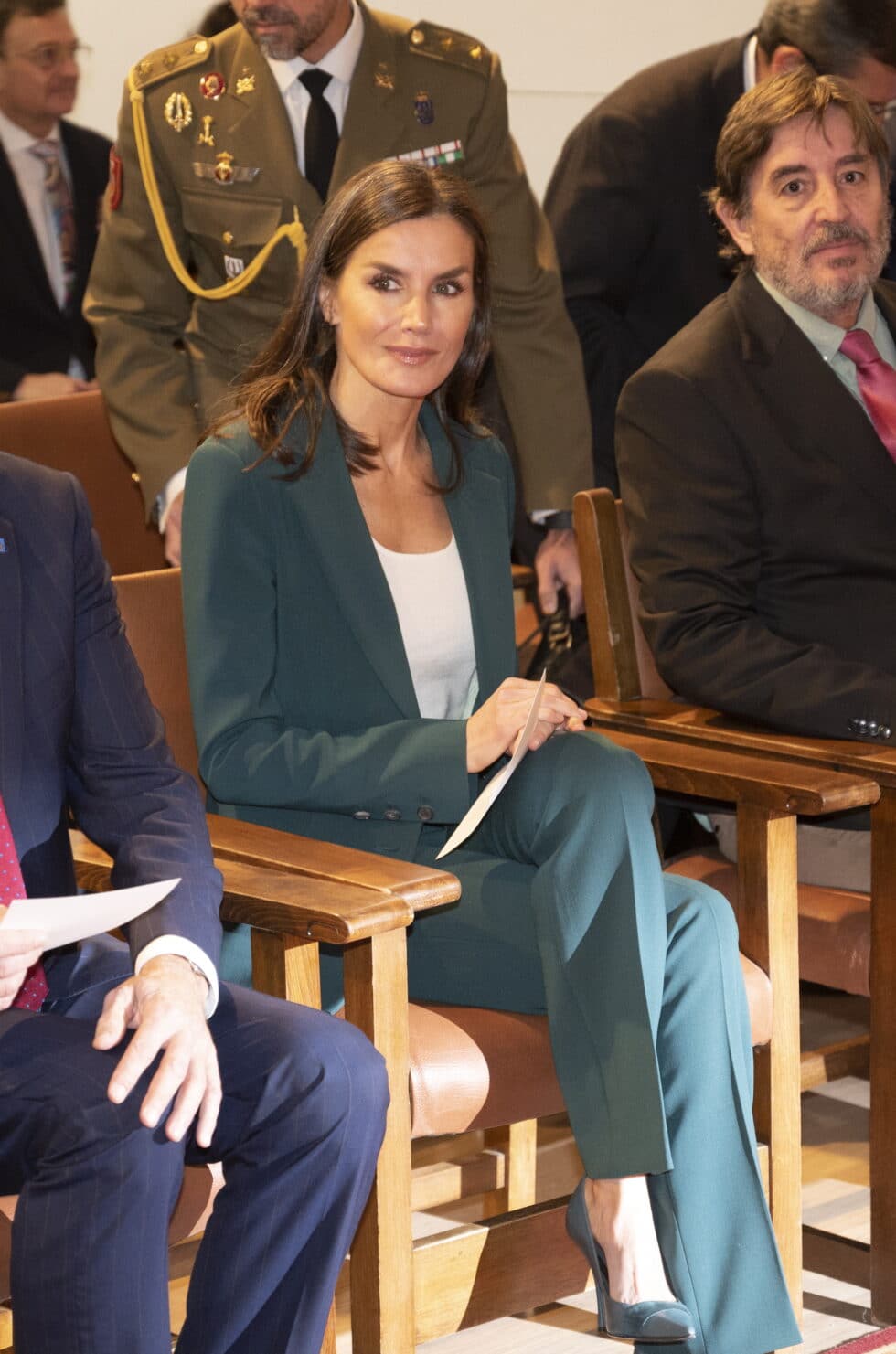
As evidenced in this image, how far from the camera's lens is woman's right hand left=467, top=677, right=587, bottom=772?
7.29ft

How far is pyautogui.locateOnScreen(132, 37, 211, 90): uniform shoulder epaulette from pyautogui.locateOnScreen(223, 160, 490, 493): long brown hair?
77 cm

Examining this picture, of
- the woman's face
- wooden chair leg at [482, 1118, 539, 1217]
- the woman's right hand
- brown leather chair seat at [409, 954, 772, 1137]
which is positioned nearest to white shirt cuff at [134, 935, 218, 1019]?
brown leather chair seat at [409, 954, 772, 1137]

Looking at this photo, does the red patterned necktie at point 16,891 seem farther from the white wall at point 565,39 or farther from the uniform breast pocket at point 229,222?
the white wall at point 565,39

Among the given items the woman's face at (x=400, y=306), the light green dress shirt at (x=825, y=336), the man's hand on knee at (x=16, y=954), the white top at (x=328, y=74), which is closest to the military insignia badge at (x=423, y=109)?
the white top at (x=328, y=74)

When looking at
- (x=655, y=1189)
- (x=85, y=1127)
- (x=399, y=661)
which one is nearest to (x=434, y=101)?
(x=399, y=661)

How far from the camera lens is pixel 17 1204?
167 cm

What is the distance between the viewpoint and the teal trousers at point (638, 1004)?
80.7 inches

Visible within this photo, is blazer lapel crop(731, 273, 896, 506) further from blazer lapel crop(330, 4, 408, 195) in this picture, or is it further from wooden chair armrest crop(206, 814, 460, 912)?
wooden chair armrest crop(206, 814, 460, 912)

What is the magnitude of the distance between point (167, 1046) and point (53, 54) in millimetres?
2521

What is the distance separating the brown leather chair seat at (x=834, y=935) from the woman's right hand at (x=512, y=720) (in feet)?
1.15

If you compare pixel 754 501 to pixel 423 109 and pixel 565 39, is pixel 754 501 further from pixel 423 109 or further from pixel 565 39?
pixel 565 39

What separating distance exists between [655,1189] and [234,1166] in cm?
51

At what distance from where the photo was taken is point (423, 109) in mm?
3146

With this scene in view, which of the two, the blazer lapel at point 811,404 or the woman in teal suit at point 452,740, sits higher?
the blazer lapel at point 811,404
